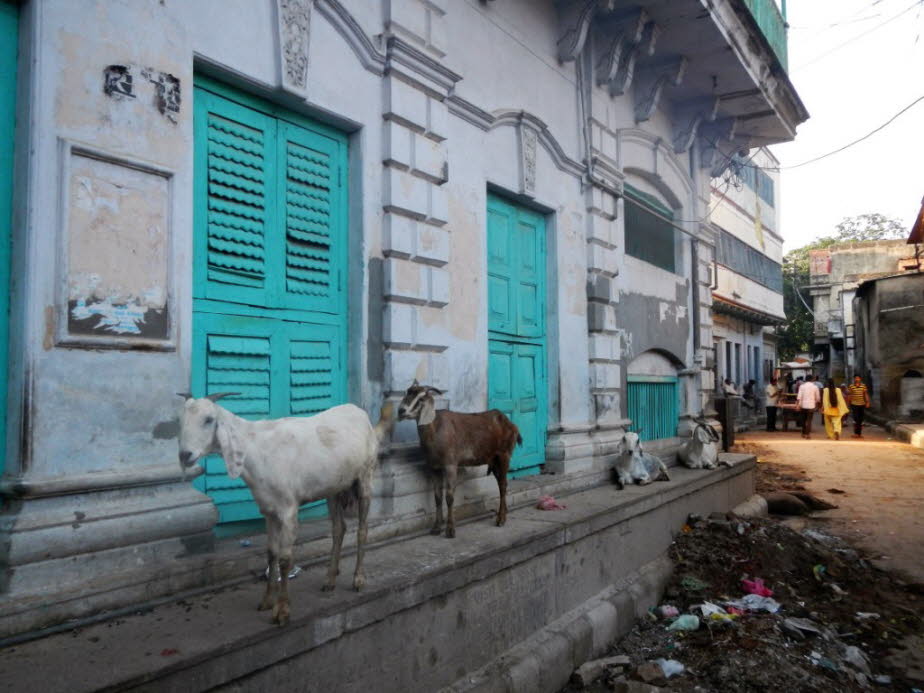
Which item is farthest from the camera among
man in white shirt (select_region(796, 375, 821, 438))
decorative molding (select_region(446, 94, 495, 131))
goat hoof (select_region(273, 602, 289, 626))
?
man in white shirt (select_region(796, 375, 821, 438))

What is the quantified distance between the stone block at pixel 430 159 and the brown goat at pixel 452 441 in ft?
5.21

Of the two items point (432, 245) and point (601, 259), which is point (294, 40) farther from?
point (601, 259)

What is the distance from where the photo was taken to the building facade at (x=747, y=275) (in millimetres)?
24688

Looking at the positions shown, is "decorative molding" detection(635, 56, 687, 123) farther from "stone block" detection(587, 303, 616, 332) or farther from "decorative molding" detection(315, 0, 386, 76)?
"decorative molding" detection(315, 0, 386, 76)

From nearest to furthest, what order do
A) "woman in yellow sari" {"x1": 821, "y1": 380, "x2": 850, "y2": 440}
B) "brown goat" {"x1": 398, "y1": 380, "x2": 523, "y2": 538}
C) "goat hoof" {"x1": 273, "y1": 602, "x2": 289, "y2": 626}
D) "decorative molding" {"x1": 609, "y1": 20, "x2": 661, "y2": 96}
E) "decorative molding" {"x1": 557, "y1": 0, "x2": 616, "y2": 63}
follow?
"goat hoof" {"x1": 273, "y1": 602, "x2": 289, "y2": 626}
"brown goat" {"x1": 398, "y1": 380, "x2": 523, "y2": 538}
"decorative molding" {"x1": 557, "y1": 0, "x2": 616, "y2": 63}
"decorative molding" {"x1": 609, "y1": 20, "x2": 661, "y2": 96}
"woman in yellow sari" {"x1": 821, "y1": 380, "x2": 850, "y2": 440}

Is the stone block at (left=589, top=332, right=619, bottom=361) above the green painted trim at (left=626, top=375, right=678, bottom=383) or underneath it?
above

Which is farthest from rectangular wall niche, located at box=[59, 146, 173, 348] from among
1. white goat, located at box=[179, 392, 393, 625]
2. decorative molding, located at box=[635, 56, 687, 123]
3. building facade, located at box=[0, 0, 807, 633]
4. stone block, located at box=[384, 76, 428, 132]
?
decorative molding, located at box=[635, 56, 687, 123]

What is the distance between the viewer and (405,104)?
495 centimetres

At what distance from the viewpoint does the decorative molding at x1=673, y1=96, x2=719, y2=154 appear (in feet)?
32.0

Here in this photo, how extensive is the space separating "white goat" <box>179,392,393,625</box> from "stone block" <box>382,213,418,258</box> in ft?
5.81

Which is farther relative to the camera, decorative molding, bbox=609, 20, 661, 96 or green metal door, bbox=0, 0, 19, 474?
decorative molding, bbox=609, 20, 661, 96

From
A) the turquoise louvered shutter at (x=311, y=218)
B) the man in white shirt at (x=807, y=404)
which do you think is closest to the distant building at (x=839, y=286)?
the man in white shirt at (x=807, y=404)

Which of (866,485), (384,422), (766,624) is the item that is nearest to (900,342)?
(866,485)

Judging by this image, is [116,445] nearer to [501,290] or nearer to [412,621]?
[412,621]
